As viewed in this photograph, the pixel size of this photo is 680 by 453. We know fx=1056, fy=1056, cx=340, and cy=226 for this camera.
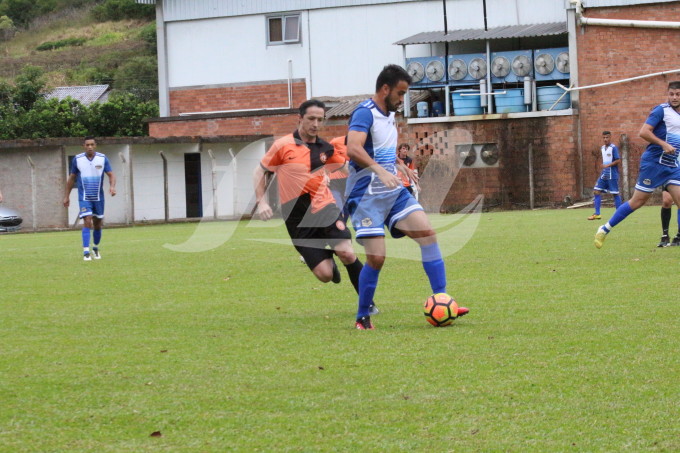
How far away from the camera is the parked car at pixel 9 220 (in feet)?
107

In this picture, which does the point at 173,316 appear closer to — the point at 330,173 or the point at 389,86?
the point at 330,173

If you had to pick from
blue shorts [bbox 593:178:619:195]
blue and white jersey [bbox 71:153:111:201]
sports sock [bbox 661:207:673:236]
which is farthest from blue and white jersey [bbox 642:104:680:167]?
blue shorts [bbox 593:178:619:195]

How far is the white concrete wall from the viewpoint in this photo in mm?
38625

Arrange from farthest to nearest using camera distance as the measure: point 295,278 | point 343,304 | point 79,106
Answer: point 79,106 < point 295,278 < point 343,304

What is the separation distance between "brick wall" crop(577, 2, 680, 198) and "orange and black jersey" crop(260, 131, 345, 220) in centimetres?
2540

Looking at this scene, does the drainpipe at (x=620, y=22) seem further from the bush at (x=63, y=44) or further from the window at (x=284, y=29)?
the bush at (x=63, y=44)

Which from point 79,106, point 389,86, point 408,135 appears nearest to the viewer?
point 389,86

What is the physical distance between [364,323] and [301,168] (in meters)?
2.34

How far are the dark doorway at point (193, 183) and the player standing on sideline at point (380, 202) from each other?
95.7ft

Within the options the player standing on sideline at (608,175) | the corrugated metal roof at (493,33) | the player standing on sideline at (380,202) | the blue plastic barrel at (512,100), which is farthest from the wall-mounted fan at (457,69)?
the player standing on sideline at (380,202)

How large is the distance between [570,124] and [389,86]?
2717 centimetres

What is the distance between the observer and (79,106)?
57.3 metres

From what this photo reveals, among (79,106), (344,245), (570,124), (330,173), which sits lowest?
(344,245)

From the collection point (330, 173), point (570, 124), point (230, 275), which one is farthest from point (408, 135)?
point (330, 173)
